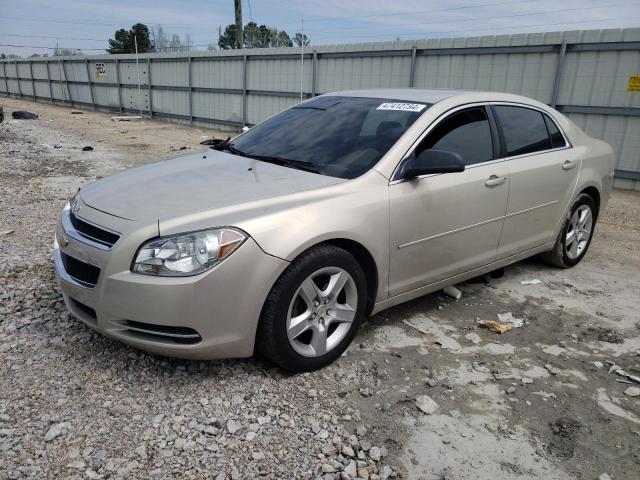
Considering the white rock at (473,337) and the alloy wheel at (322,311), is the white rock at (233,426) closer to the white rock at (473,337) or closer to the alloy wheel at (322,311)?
the alloy wheel at (322,311)

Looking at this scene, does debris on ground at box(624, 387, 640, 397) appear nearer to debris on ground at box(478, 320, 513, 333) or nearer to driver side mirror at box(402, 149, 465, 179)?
debris on ground at box(478, 320, 513, 333)

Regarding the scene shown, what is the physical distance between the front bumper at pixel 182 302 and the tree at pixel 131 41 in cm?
5169

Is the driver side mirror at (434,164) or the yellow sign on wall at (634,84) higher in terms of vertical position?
the yellow sign on wall at (634,84)

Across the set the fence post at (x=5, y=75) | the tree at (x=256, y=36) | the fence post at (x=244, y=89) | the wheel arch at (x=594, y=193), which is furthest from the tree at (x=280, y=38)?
the wheel arch at (x=594, y=193)

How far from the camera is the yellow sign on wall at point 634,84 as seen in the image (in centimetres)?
879

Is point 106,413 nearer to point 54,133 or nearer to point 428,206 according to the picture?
point 428,206

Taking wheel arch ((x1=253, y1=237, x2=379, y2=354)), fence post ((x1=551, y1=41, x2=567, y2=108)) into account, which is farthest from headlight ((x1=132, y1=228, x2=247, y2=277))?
fence post ((x1=551, y1=41, x2=567, y2=108))

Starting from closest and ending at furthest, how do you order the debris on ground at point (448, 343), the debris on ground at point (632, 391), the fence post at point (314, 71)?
the debris on ground at point (632, 391) → the debris on ground at point (448, 343) → the fence post at point (314, 71)

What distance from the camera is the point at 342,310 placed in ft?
10.0

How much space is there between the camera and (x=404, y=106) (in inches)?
145

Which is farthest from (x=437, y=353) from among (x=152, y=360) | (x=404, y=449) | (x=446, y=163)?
(x=152, y=360)

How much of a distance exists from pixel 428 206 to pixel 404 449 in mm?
1560

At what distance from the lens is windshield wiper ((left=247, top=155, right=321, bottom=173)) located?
3.35 meters

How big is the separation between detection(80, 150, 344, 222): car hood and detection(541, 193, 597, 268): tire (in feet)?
9.05
